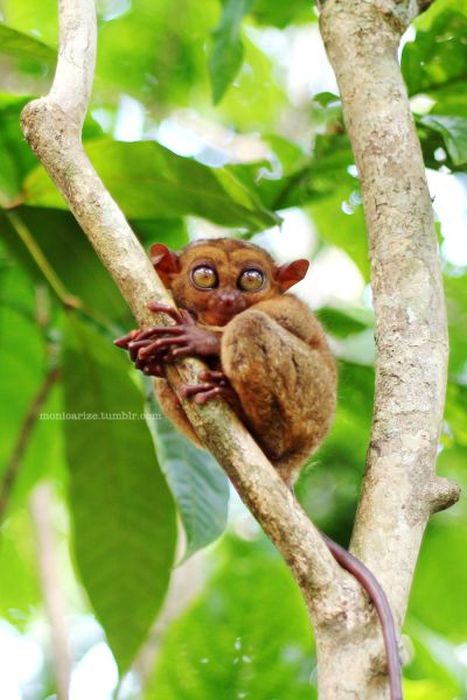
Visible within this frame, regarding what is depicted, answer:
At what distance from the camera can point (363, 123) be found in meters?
2.90

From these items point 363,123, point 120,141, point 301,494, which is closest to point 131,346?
point 363,123

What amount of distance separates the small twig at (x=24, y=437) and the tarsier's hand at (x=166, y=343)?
5.37 feet

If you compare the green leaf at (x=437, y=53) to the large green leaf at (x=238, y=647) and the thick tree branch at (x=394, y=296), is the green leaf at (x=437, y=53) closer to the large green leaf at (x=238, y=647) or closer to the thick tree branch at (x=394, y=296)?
the thick tree branch at (x=394, y=296)

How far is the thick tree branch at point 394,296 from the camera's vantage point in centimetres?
233

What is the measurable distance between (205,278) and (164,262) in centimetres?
25

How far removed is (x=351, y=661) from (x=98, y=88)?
160 inches

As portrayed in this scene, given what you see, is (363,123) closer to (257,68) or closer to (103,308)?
(103,308)

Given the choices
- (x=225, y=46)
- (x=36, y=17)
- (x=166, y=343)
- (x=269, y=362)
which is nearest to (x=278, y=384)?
(x=269, y=362)

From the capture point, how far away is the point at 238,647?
3.14 m

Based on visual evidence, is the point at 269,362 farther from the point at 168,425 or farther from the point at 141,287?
the point at 168,425

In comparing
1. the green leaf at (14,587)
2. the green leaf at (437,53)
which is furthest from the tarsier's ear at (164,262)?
the green leaf at (14,587)

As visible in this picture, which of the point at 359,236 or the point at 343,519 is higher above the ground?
the point at 359,236

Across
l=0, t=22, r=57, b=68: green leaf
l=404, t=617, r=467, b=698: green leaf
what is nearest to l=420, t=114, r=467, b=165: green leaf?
l=0, t=22, r=57, b=68: green leaf

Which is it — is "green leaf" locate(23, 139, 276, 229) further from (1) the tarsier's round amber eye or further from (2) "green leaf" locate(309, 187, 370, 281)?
(2) "green leaf" locate(309, 187, 370, 281)
